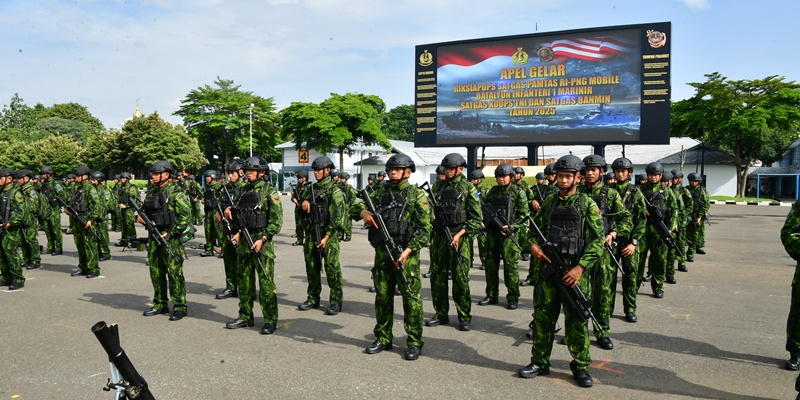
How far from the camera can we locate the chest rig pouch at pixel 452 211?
703 cm

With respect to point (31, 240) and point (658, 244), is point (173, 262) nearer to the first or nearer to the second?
point (31, 240)

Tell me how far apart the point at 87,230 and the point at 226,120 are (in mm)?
46040

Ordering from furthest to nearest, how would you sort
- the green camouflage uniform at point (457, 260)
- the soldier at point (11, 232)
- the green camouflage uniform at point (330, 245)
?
the soldier at point (11, 232), the green camouflage uniform at point (330, 245), the green camouflage uniform at point (457, 260)

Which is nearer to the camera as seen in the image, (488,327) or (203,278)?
(488,327)

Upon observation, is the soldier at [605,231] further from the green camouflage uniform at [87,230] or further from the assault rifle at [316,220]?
the green camouflage uniform at [87,230]

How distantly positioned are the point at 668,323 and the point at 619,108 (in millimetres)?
16322

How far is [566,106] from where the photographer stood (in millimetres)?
22672

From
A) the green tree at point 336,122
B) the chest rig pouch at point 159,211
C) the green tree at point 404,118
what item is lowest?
the chest rig pouch at point 159,211

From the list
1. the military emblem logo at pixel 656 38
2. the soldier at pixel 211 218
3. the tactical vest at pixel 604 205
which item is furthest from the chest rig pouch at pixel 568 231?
the military emblem logo at pixel 656 38

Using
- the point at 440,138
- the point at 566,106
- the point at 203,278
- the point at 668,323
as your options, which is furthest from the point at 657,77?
the point at 203,278

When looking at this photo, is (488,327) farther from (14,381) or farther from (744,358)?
(14,381)

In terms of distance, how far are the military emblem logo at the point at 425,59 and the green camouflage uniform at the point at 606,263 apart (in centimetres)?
1898

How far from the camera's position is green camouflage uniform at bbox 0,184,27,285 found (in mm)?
8992

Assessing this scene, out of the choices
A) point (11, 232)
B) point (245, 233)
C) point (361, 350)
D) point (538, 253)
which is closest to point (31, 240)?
point (11, 232)
